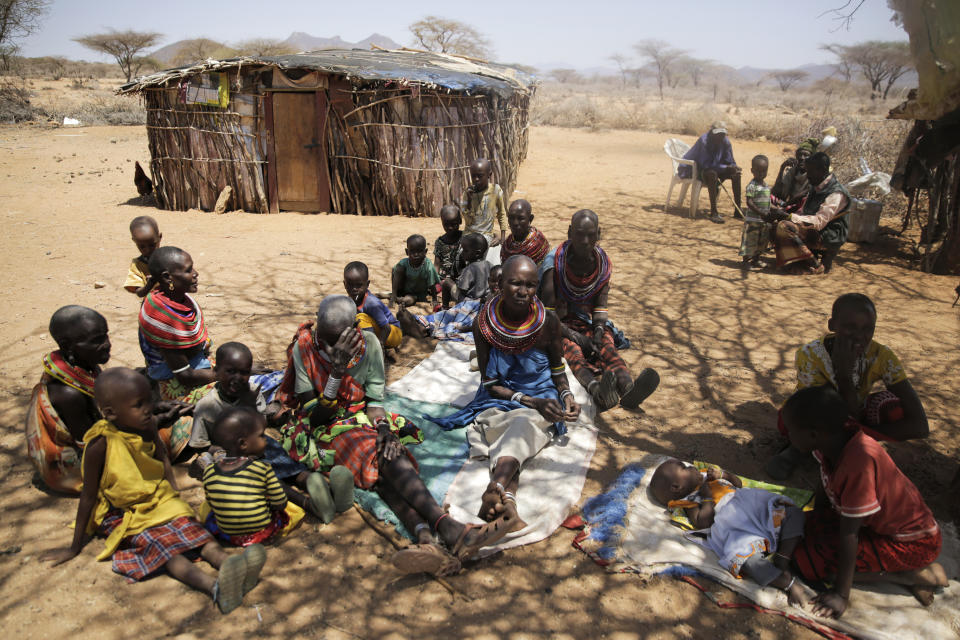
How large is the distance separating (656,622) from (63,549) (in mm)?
2480

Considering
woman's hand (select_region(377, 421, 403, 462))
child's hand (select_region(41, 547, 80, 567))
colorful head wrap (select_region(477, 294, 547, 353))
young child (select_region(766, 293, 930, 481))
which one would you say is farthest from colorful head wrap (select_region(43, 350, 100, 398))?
young child (select_region(766, 293, 930, 481))

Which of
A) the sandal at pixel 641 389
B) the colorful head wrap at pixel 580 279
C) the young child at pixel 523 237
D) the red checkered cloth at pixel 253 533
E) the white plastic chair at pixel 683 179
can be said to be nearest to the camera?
the red checkered cloth at pixel 253 533

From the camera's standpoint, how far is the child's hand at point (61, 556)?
2.42m

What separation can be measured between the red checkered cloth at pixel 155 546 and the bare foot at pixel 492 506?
117cm

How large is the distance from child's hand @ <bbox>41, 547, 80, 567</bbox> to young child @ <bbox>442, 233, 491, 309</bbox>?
3.45 m

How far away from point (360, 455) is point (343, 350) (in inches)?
20.7

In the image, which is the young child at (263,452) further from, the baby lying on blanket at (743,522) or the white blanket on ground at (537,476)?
the baby lying on blanket at (743,522)

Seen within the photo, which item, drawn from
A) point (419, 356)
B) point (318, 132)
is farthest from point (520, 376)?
point (318, 132)

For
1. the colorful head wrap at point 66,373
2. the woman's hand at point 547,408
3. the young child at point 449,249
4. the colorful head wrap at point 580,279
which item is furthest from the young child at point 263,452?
the young child at point 449,249

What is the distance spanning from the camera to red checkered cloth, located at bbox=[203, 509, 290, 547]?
2543 mm

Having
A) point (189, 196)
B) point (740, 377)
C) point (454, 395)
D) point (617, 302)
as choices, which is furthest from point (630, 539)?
point (189, 196)

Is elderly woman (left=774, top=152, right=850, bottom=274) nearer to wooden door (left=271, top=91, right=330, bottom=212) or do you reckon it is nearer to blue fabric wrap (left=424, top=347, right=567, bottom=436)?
blue fabric wrap (left=424, top=347, right=567, bottom=436)

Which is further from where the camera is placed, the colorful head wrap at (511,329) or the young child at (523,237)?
the young child at (523,237)

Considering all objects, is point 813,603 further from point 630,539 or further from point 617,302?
point 617,302
